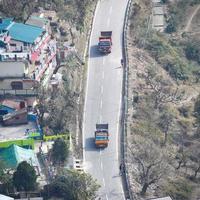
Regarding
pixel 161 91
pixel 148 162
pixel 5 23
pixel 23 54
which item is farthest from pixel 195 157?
pixel 5 23

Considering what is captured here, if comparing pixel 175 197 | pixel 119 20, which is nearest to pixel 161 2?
Result: pixel 119 20

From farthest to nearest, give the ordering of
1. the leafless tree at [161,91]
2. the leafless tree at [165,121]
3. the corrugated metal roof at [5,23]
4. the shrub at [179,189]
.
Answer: the leafless tree at [161,91] < the corrugated metal roof at [5,23] < the leafless tree at [165,121] < the shrub at [179,189]

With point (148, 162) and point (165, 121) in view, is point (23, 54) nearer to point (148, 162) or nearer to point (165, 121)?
point (165, 121)

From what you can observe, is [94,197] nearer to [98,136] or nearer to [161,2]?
[98,136]

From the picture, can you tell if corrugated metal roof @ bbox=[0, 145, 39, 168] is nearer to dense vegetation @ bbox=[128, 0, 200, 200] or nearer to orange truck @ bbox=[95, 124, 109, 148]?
orange truck @ bbox=[95, 124, 109, 148]

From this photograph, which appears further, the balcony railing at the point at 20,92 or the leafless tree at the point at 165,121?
the leafless tree at the point at 165,121

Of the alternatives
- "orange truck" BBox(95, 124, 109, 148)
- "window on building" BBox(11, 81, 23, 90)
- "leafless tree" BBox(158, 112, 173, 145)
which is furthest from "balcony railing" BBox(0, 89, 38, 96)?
"leafless tree" BBox(158, 112, 173, 145)

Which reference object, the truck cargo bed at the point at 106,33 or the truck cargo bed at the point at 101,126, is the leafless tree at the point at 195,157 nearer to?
the truck cargo bed at the point at 101,126

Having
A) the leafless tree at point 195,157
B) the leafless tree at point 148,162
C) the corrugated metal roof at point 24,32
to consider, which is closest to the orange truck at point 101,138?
the leafless tree at point 148,162
